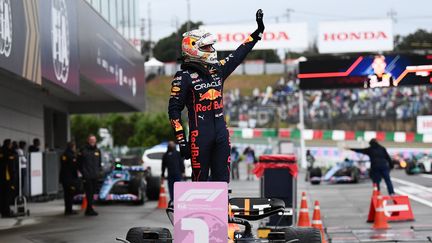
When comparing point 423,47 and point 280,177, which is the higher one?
point 423,47

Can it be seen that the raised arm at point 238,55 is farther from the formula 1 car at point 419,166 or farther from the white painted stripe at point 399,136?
the white painted stripe at point 399,136

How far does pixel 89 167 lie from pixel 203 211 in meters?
11.9

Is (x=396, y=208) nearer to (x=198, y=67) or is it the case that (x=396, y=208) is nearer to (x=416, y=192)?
(x=198, y=67)

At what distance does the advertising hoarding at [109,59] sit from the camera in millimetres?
20406

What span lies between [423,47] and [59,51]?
96.8 metres

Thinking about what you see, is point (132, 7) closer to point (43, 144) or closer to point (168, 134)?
point (43, 144)

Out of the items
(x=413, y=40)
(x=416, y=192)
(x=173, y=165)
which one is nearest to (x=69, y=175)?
(x=173, y=165)

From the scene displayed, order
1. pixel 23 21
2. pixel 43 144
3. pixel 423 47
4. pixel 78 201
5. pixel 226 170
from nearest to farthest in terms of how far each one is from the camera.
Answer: pixel 226 170 → pixel 23 21 → pixel 78 201 → pixel 43 144 → pixel 423 47

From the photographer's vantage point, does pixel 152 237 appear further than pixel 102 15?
No

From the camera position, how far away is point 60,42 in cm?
1745

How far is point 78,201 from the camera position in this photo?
70.8 feet

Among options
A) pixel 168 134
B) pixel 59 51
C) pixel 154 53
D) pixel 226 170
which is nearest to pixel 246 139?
pixel 168 134

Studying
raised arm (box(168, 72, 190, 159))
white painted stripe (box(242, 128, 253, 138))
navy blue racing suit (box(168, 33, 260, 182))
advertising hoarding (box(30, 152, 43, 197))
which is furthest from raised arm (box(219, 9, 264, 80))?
white painted stripe (box(242, 128, 253, 138))

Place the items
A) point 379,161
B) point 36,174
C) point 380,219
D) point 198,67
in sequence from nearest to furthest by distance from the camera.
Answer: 1. point 198,67
2. point 380,219
3. point 379,161
4. point 36,174
